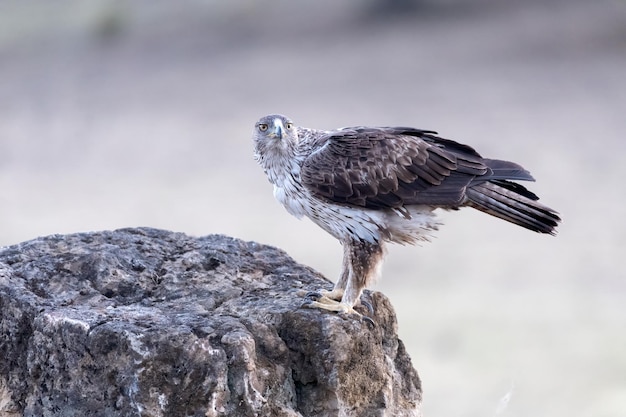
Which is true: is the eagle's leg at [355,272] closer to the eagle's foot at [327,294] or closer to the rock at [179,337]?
the eagle's foot at [327,294]

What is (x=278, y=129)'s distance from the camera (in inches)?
318

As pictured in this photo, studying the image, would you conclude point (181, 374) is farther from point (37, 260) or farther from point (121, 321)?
point (37, 260)

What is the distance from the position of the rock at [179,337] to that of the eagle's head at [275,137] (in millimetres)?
598

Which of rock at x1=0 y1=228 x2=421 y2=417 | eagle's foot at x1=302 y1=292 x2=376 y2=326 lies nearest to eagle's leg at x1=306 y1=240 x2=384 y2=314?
eagle's foot at x1=302 y1=292 x2=376 y2=326

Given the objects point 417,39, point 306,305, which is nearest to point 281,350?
point 306,305

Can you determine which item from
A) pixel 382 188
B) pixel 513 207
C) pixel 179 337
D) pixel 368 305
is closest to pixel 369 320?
pixel 368 305

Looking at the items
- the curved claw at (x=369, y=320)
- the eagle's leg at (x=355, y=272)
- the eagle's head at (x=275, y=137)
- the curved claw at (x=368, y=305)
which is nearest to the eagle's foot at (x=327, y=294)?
the eagle's leg at (x=355, y=272)

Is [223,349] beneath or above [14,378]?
above

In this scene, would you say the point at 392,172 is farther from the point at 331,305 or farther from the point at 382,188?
the point at 331,305

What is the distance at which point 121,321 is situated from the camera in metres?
6.78

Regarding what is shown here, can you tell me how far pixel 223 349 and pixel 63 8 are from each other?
3069 cm

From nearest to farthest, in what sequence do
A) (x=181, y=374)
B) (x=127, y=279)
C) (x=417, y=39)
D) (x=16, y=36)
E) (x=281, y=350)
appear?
1. (x=181, y=374)
2. (x=281, y=350)
3. (x=127, y=279)
4. (x=417, y=39)
5. (x=16, y=36)

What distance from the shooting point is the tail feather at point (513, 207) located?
7895mm

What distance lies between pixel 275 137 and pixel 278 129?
0.06 metres
